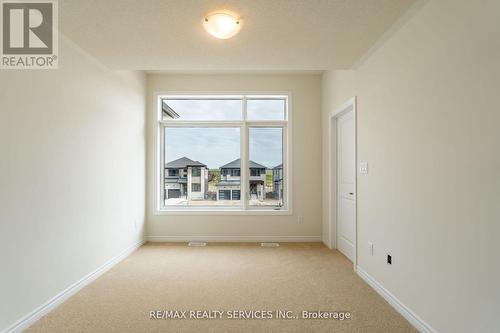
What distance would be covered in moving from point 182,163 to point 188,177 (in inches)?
10.8

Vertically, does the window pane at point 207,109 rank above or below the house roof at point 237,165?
above

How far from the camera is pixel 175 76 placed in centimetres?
481

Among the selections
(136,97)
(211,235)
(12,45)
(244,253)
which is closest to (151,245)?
(211,235)

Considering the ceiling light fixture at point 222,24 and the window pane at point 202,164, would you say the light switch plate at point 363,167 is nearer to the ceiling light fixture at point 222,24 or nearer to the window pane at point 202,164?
the ceiling light fixture at point 222,24

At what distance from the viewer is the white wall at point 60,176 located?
2.08m

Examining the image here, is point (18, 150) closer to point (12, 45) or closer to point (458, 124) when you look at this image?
point (12, 45)

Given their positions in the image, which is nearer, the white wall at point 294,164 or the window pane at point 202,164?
the white wall at point 294,164

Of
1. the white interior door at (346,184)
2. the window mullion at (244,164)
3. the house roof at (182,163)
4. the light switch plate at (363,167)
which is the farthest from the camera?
the house roof at (182,163)

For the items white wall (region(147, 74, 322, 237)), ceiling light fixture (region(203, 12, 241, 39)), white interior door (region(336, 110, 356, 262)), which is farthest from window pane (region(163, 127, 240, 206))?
ceiling light fixture (region(203, 12, 241, 39))

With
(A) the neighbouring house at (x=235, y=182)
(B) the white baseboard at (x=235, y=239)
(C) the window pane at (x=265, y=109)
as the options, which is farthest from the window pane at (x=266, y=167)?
(B) the white baseboard at (x=235, y=239)

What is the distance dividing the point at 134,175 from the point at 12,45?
94.5 inches

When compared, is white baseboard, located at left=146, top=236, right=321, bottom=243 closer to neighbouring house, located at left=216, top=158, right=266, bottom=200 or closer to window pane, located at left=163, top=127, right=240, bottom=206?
window pane, located at left=163, top=127, right=240, bottom=206

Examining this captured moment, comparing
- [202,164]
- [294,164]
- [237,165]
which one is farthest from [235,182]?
[294,164]

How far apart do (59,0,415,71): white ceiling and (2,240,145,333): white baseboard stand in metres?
2.42
